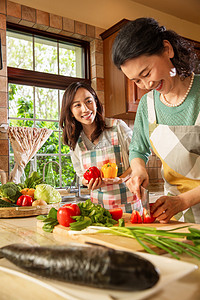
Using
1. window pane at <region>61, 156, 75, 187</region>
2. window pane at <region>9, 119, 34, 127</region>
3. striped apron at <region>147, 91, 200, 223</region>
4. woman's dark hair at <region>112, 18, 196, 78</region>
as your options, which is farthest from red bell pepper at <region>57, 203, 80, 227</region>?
window pane at <region>61, 156, 75, 187</region>

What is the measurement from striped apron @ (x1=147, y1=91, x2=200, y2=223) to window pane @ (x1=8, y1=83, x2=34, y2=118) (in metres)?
2.08

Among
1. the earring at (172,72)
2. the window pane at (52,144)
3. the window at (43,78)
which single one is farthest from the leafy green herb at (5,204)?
the window pane at (52,144)

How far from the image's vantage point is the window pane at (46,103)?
11.6 feet

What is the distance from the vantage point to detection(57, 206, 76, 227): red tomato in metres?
1.19

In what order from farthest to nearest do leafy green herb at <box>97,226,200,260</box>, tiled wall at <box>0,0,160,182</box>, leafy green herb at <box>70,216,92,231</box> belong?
tiled wall at <box>0,0,160,182</box>
leafy green herb at <box>70,216,92,231</box>
leafy green herb at <box>97,226,200,260</box>

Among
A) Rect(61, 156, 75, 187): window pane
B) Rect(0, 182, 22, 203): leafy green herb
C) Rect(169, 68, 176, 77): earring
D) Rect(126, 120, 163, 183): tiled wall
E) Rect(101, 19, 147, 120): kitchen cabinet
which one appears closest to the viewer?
Rect(169, 68, 176, 77): earring

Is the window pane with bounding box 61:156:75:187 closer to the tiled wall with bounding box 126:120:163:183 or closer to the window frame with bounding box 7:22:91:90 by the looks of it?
the window frame with bounding box 7:22:91:90

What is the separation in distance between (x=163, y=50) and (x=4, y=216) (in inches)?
45.7

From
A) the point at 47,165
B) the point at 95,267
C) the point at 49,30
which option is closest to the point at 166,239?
the point at 95,267

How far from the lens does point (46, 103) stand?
3580 mm

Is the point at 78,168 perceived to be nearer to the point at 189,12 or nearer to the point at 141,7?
the point at 141,7

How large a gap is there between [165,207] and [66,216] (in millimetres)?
393

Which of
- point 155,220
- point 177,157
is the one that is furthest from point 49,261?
point 177,157

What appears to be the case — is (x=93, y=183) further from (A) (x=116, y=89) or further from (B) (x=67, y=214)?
(A) (x=116, y=89)
